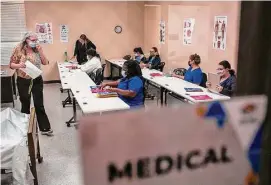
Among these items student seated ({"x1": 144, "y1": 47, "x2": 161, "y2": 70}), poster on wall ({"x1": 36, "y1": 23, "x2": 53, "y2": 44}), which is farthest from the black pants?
poster on wall ({"x1": 36, "y1": 23, "x2": 53, "y2": 44})

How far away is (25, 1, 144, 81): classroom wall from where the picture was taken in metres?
8.78

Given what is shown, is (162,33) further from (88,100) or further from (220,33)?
(88,100)

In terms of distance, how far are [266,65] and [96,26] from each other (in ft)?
27.8

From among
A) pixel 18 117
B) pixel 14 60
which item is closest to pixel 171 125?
pixel 18 117

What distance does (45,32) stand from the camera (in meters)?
8.84

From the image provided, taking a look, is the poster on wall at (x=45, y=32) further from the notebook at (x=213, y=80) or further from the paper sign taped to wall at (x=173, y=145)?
the paper sign taped to wall at (x=173, y=145)

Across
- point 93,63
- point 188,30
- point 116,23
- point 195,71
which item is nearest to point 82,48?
point 116,23

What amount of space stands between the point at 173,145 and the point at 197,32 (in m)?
6.25

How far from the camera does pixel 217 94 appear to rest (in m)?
4.76

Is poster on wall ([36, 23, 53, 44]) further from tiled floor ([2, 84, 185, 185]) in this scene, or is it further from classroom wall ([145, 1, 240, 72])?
classroom wall ([145, 1, 240, 72])

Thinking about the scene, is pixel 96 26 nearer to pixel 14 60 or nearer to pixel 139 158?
pixel 14 60

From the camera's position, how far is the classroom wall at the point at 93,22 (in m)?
8.78

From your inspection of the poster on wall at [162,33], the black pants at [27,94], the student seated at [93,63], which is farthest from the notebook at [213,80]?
the poster on wall at [162,33]

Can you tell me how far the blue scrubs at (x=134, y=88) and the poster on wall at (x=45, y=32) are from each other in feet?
17.2
